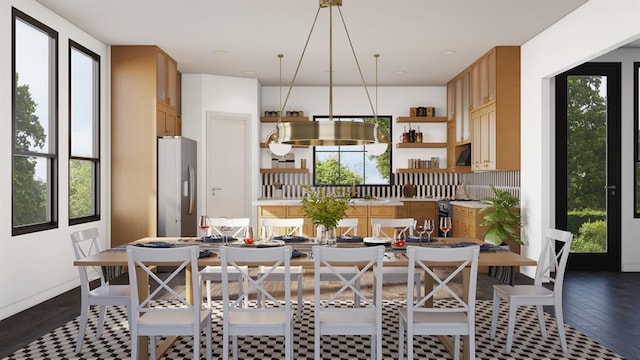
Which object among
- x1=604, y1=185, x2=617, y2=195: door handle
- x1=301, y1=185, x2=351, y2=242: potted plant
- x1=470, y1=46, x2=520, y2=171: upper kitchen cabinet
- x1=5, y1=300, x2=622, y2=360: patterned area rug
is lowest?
x1=5, y1=300, x2=622, y2=360: patterned area rug

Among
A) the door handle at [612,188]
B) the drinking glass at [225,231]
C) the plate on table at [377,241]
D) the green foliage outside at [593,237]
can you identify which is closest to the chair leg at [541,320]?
the plate on table at [377,241]

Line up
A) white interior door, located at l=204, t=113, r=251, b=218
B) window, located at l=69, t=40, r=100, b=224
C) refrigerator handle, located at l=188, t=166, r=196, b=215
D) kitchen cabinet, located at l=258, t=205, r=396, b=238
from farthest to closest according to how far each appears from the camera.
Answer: white interior door, located at l=204, t=113, r=251, b=218
kitchen cabinet, located at l=258, t=205, r=396, b=238
refrigerator handle, located at l=188, t=166, r=196, b=215
window, located at l=69, t=40, r=100, b=224

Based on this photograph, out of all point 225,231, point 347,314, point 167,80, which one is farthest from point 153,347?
point 167,80

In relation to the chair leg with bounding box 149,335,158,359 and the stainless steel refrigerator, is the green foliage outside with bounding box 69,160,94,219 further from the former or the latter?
the chair leg with bounding box 149,335,158,359

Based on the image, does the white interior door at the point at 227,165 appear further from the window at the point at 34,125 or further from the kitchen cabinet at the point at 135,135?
the window at the point at 34,125

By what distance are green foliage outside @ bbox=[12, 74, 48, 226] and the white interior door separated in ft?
11.5

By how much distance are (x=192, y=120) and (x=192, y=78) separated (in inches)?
26.8

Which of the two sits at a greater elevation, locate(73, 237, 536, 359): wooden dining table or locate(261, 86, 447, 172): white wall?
locate(261, 86, 447, 172): white wall

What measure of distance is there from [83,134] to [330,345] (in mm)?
4224

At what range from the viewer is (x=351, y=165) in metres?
10.2

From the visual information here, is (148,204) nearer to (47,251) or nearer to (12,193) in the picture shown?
(47,251)

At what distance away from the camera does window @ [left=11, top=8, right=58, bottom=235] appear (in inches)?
207

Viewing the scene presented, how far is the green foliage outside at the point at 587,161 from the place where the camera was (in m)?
7.38

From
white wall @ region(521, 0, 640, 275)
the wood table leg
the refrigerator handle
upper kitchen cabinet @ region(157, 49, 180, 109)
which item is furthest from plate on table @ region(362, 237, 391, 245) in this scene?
upper kitchen cabinet @ region(157, 49, 180, 109)
